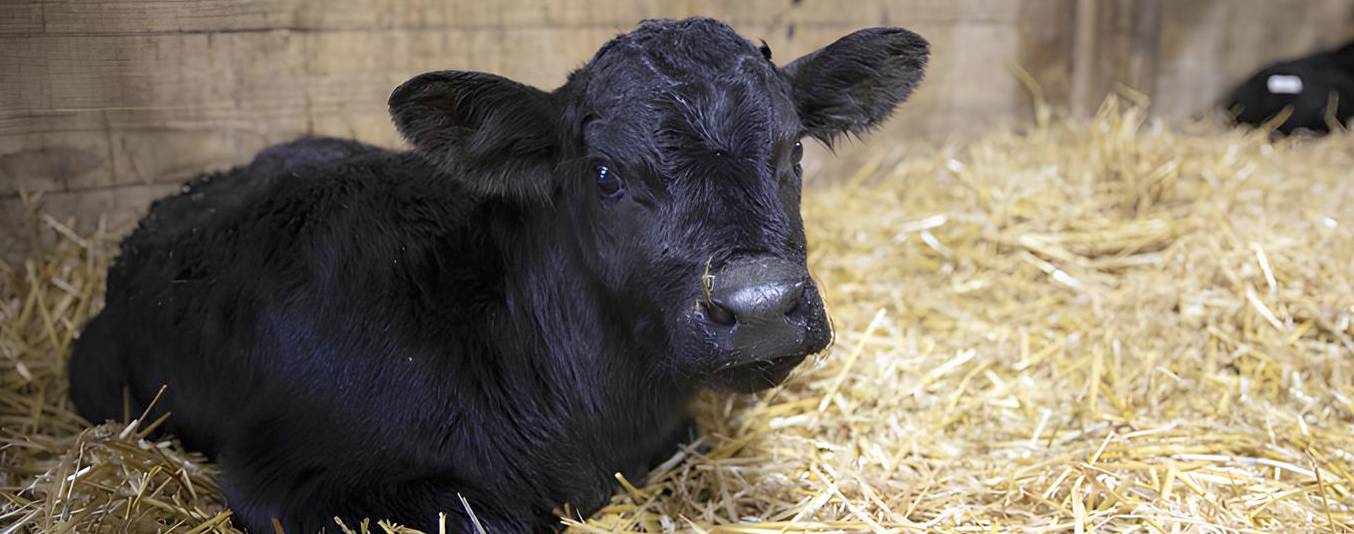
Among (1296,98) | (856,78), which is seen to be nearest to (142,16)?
(856,78)

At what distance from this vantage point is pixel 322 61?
376 centimetres

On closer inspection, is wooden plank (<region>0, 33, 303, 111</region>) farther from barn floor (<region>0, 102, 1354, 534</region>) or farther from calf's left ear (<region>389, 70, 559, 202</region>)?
barn floor (<region>0, 102, 1354, 534</region>)

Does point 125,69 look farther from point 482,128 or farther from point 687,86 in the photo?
point 687,86

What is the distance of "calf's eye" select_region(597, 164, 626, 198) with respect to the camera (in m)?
2.59

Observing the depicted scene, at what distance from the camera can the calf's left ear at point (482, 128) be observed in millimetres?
2516

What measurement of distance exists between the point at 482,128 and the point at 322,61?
Result: 4.77ft

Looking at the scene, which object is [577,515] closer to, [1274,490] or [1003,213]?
[1274,490]

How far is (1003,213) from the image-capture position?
484cm

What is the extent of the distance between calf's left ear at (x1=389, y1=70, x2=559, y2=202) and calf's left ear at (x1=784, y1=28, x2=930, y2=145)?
2.35 feet

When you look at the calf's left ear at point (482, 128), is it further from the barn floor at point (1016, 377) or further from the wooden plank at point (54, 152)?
the wooden plank at point (54, 152)

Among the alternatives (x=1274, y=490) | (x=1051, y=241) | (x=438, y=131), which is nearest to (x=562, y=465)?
(x=438, y=131)

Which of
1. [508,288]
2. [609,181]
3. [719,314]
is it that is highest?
[609,181]

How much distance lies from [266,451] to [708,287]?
1.31m

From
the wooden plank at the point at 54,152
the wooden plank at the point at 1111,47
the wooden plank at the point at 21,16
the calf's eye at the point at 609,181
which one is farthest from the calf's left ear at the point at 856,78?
the wooden plank at the point at 1111,47
